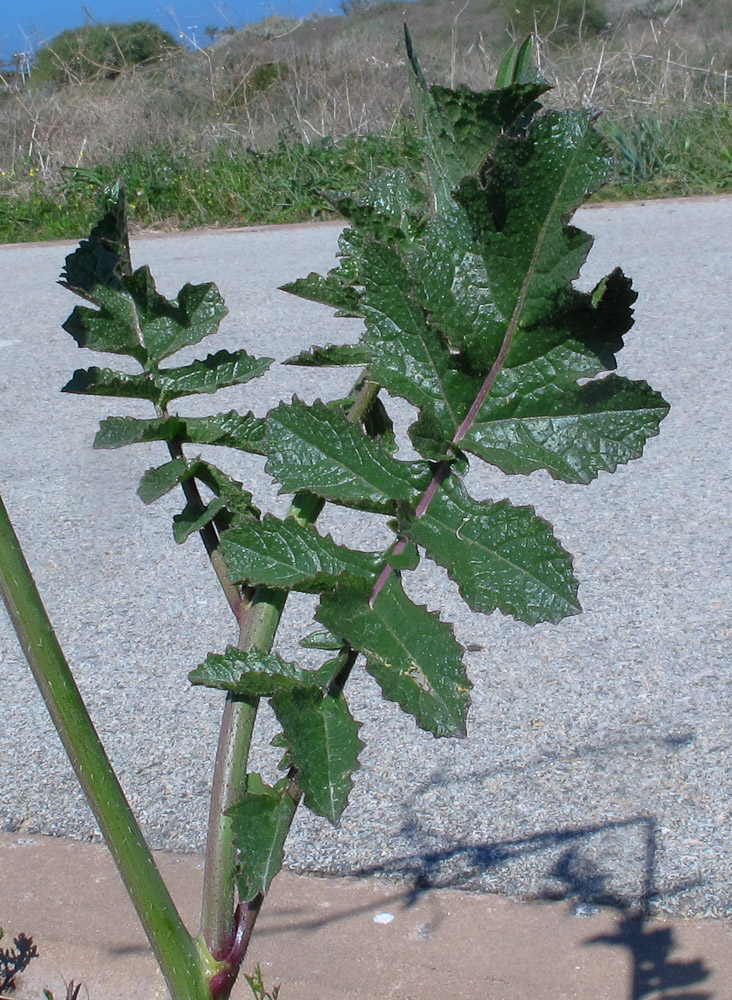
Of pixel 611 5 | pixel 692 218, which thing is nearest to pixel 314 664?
pixel 692 218

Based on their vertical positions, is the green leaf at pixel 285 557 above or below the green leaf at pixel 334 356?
below

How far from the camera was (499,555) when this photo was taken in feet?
1.46

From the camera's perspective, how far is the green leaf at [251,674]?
443mm

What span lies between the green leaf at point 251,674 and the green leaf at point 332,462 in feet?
0.25

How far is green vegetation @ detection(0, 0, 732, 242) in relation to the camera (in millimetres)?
8078

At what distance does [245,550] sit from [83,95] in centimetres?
1145

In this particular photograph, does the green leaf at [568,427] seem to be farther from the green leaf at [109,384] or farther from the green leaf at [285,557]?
the green leaf at [109,384]

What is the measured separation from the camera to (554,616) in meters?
0.42

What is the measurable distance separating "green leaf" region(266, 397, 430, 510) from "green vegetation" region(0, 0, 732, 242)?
6714mm

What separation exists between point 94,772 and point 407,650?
6.1 inches

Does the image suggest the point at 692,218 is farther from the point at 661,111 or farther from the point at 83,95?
the point at 83,95

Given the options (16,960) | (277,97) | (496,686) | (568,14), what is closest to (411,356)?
(16,960)

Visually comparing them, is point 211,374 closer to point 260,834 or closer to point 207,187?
point 260,834

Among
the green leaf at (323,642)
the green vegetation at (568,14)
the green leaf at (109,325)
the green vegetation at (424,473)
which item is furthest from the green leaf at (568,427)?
the green vegetation at (568,14)
